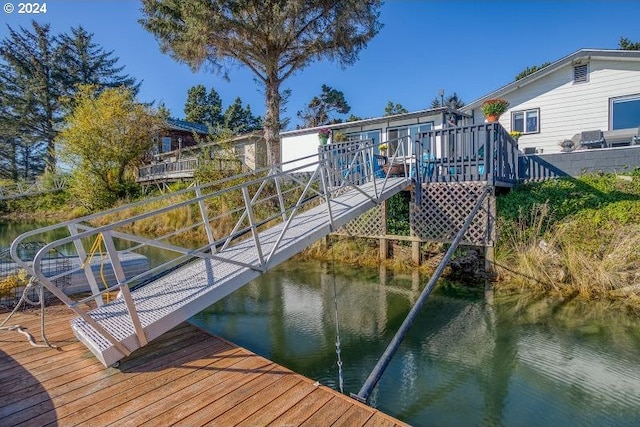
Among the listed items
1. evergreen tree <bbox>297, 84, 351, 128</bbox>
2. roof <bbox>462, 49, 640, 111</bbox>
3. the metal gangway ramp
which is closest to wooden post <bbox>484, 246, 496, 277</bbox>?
the metal gangway ramp

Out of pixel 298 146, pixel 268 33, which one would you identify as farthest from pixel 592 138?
pixel 298 146

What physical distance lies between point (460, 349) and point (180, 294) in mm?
3360

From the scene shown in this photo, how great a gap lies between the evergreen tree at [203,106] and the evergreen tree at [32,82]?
12.8 metres

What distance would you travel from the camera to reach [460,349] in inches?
168

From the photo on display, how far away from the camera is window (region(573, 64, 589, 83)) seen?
35.7 feet

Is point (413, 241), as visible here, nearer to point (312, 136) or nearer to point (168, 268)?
point (168, 268)

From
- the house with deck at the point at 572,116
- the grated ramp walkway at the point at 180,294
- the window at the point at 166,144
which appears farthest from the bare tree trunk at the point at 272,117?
the window at the point at 166,144

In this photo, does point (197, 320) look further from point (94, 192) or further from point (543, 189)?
point (94, 192)

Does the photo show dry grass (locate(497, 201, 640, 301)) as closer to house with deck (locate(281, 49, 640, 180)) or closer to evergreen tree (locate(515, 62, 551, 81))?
house with deck (locate(281, 49, 640, 180))

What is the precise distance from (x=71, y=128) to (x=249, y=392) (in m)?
22.4

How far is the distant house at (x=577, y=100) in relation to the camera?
10133 mm

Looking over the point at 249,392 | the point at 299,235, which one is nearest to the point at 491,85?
the point at 299,235

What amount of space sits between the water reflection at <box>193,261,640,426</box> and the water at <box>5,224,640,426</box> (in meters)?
0.01

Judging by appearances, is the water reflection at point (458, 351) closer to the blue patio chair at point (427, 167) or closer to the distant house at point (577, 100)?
the blue patio chair at point (427, 167)
